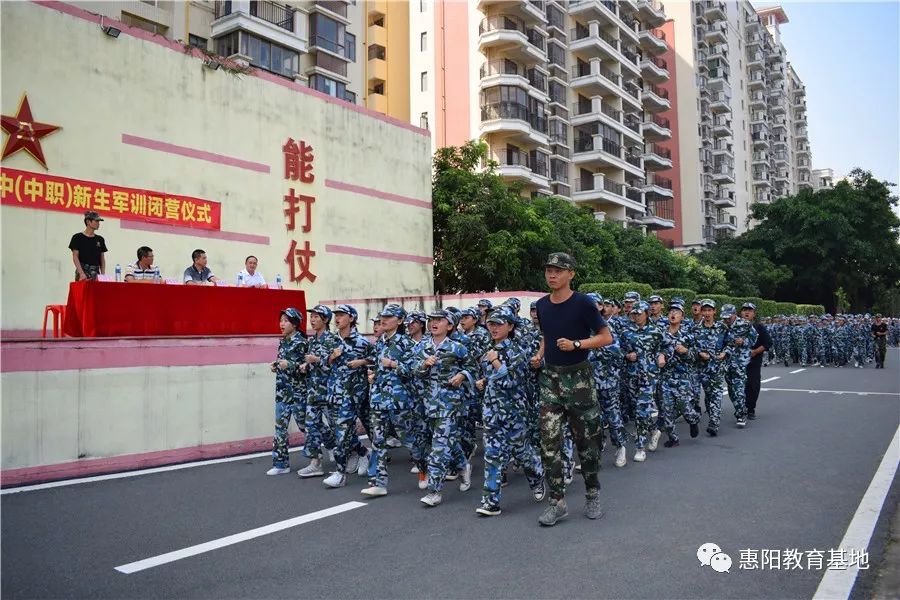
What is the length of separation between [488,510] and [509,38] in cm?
3511

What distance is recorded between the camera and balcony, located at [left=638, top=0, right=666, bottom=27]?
49969 millimetres

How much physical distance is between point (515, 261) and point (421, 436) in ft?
51.9

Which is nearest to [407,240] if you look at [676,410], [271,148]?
[271,148]

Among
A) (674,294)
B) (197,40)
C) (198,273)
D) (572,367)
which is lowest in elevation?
(572,367)

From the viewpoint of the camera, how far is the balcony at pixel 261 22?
93.1ft

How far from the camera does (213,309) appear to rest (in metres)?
9.46

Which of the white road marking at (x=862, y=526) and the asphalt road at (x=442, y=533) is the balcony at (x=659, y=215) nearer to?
the white road marking at (x=862, y=526)

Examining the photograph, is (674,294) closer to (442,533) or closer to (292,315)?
(292,315)

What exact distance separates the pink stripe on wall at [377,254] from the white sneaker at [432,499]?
1312 cm

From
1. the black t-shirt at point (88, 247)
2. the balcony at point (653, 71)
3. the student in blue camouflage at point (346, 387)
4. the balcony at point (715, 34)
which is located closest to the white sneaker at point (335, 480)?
the student in blue camouflage at point (346, 387)

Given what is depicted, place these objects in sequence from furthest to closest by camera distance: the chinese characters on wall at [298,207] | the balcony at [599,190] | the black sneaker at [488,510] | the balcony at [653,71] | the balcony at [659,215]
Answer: the balcony at [653,71] < the balcony at [659,215] < the balcony at [599,190] < the chinese characters on wall at [298,207] < the black sneaker at [488,510]

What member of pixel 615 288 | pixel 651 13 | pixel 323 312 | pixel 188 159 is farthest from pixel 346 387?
pixel 651 13

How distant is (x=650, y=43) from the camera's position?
169ft

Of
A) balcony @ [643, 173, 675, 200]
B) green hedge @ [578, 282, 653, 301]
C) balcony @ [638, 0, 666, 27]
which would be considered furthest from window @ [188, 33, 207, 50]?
balcony @ [643, 173, 675, 200]
